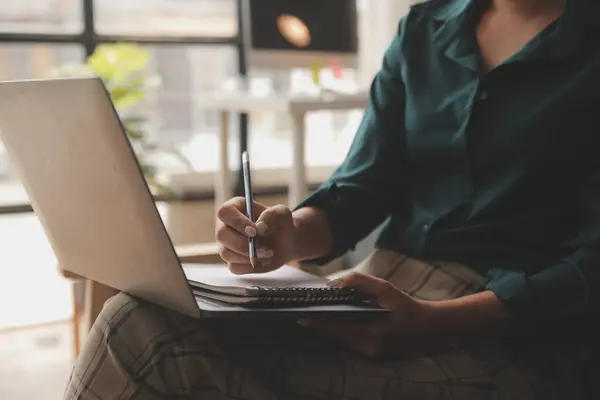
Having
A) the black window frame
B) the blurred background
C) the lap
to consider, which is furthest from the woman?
the black window frame

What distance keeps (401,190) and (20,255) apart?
1.87 m

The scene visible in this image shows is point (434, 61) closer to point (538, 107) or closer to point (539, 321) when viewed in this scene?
point (538, 107)

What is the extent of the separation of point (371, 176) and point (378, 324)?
346mm

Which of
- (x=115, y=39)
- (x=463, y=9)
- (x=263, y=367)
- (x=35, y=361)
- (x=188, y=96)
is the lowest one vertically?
(x=35, y=361)

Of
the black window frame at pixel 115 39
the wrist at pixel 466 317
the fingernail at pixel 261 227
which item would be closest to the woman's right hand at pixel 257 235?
the fingernail at pixel 261 227

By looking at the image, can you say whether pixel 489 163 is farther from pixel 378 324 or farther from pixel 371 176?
pixel 378 324

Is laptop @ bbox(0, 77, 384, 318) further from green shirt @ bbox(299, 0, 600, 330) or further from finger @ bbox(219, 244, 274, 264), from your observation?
green shirt @ bbox(299, 0, 600, 330)

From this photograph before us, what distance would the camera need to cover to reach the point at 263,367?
82cm

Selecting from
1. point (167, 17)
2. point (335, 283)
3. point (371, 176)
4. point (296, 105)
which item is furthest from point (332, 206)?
point (167, 17)

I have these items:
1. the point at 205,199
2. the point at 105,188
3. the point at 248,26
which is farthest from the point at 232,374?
the point at 205,199

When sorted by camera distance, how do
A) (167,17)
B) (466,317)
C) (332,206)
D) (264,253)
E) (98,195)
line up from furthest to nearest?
(167,17) < (332,206) < (264,253) < (466,317) < (98,195)

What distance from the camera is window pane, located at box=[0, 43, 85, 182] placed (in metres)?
2.59

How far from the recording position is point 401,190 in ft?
3.85

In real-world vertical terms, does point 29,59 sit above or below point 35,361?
above
